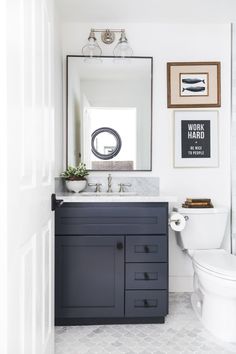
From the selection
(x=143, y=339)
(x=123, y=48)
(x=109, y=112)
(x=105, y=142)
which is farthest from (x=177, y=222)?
(x=123, y=48)

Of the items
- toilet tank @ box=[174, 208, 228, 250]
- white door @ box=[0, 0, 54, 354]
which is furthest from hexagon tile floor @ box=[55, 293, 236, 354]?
toilet tank @ box=[174, 208, 228, 250]

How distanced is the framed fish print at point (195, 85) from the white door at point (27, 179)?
1335 millimetres

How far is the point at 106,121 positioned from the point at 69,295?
1.36 meters

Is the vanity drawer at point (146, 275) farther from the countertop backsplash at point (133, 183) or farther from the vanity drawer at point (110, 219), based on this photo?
the countertop backsplash at point (133, 183)

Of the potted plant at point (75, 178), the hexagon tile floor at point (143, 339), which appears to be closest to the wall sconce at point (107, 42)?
the potted plant at point (75, 178)

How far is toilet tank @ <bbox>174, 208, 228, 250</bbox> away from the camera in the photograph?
2236 mm

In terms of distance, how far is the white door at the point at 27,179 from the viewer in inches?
30.5

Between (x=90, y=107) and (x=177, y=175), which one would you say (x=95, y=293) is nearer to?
(x=177, y=175)

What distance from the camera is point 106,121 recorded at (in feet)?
8.14

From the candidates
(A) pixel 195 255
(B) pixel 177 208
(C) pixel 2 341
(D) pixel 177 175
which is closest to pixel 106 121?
(D) pixel 177 175

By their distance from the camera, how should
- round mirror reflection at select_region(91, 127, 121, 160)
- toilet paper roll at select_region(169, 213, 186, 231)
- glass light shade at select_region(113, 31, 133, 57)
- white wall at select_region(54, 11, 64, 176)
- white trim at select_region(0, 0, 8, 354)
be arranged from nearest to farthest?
white trim at select_region(0, 0, 8, 354), toilet paper roll at select_region(169, 213, 186, 231), white wall at select_region(54, 11, 64, 176), glass light shade at select_region(113, 31, 133, 57), round mirror reflection at select_region(91, 127, 121, 160)

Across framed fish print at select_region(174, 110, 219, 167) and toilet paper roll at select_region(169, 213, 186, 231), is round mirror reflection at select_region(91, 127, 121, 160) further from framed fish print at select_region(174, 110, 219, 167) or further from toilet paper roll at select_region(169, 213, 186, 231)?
toilet paper roll at select_region(169, 213, 186, 231)

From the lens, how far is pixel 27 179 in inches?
39.6

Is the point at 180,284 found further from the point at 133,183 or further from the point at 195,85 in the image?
the point at 195,85
